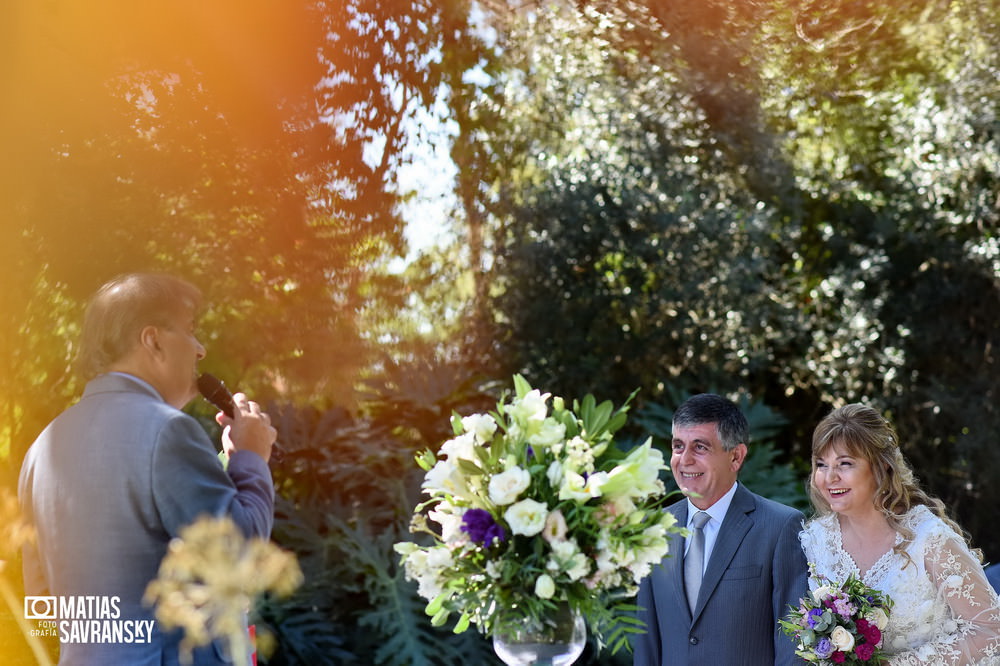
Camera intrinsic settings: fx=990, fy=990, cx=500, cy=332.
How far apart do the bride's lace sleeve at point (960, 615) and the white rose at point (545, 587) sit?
54.7 inches

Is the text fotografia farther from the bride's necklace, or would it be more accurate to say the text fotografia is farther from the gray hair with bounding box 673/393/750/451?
the bride's necklace

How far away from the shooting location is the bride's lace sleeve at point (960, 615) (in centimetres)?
272

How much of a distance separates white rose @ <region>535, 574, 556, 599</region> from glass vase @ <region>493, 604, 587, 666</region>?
0.09 m

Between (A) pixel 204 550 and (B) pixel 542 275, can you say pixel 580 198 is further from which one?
(A) pixel 204 550

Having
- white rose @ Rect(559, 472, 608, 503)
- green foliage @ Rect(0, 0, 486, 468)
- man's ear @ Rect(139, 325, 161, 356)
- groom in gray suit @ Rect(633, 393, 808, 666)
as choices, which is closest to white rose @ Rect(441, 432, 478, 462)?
white rose @ Rect(559, 472, 608, 503)

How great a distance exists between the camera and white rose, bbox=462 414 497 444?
2.09 m

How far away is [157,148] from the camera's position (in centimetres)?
591

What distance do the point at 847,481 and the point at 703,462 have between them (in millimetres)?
424

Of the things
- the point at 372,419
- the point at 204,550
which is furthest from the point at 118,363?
the point at 372,419

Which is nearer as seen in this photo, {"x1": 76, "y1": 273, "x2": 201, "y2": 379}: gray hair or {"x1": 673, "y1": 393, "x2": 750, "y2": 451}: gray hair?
{"x1": 76, "y1": 273, "x2": 201, "y2": 379}: gray hair

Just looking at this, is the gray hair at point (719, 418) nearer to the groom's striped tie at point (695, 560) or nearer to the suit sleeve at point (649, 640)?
the groom's striped tie at point (695, 560)

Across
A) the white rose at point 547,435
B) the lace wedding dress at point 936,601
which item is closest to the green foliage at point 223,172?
the lace wedding dress at point 936,601

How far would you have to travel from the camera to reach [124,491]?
2.13 m

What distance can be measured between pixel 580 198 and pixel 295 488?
2893 millimetres
